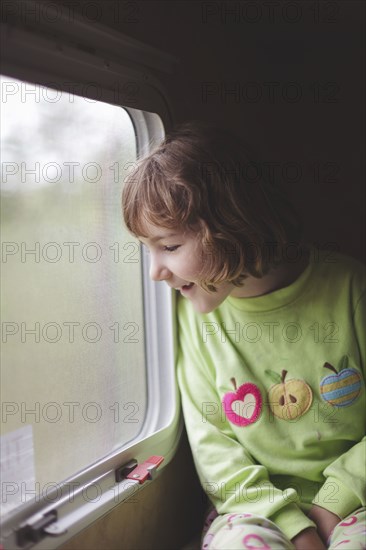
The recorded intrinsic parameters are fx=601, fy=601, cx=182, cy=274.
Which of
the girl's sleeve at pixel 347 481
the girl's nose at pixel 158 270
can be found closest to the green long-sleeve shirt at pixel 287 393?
the girl's sleeve at pixel 347 481

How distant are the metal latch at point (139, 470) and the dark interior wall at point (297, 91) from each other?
800mm

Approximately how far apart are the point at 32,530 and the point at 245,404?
55cm

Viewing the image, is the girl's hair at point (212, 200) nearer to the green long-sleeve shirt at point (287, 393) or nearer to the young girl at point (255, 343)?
the young girl at point (255, 343)

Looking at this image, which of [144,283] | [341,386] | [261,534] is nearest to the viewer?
[261,534]

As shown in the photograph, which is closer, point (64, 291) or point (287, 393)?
point (64, 291)

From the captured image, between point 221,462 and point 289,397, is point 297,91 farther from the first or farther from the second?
point 221,462

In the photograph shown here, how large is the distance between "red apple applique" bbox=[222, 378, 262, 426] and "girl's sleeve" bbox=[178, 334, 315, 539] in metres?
0.04

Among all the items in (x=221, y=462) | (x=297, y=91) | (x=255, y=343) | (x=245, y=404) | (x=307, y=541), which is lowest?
(x=307, y=541)

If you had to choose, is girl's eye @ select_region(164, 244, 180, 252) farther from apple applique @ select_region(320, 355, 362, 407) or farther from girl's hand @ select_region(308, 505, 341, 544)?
girl's hand @ select_region(308, 505, 341, 544)

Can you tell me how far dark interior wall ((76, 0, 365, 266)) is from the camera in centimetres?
156

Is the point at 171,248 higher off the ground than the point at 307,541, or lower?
higher

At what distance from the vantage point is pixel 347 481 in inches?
50.8

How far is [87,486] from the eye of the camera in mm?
1175

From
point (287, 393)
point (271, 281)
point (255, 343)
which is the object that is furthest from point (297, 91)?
point (287, 393)
